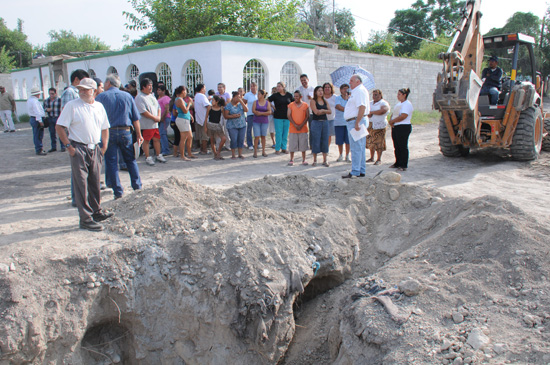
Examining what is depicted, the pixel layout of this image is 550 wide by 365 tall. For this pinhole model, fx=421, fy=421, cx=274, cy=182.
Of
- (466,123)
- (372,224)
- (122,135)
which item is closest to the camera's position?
(372,224)

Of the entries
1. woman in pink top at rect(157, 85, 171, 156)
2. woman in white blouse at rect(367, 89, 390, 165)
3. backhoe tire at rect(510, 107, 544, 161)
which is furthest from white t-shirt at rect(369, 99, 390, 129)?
woman in pink top at rect(157, 85, 171, 156)

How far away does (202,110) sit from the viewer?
9.72 m

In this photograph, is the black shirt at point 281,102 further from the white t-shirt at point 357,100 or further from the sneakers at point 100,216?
the sneakers at point 100,216

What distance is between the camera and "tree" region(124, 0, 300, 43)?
56.5 feet

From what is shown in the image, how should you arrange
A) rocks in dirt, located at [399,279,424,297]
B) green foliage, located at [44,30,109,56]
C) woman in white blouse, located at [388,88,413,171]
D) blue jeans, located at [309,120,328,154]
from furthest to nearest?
green foliage, located at [44,30,109,56] < blue jeans, located at [309,120,328,154] < woman in white blouse, located at [388,88,413,171] < rocks in dirt, located at [399,279,424,297]

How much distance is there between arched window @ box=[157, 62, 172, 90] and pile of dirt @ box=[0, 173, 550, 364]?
8586 millimetres

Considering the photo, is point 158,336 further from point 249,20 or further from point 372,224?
point 249,20

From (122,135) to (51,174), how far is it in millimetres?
3072

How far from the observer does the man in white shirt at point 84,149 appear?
4.51 meters

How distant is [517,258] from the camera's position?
11.4 feet

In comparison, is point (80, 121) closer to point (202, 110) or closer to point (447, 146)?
point (202, 110)

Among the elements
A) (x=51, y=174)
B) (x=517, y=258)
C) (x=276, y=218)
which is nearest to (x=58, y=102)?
(x=51, y=174)

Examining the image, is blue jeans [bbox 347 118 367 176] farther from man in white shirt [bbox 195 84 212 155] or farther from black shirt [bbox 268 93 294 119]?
man in white shirt [bbox 195 84 212 155]

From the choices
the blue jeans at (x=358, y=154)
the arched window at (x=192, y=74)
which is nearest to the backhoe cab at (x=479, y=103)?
the blue jeans at (x=358, y=154)
